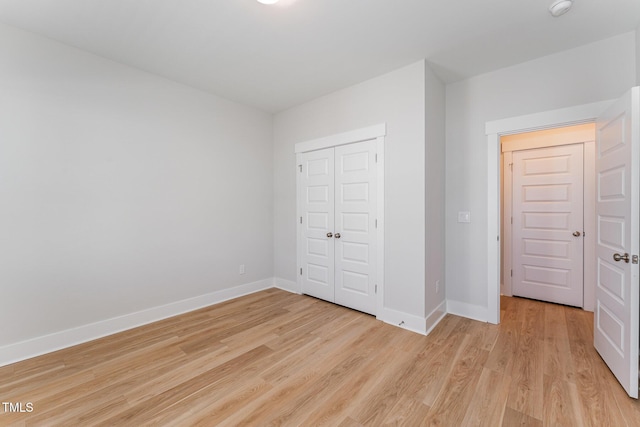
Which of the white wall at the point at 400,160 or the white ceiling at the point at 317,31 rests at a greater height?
the white ceiling at the point at 317,31

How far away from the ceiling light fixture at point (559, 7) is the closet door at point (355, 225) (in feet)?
5.73

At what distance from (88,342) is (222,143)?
2634 mm

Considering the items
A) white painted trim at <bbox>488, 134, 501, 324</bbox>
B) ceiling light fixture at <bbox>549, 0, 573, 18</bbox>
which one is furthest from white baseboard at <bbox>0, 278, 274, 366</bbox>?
ceiling light fixture at <bbox>549, 0, 573, 18</bbox>

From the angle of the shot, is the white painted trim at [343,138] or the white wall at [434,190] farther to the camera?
the white painted trim at [343,138]

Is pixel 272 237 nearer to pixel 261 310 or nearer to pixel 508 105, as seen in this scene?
pixel 261 310

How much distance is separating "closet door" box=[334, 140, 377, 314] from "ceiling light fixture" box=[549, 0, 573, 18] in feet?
5.73

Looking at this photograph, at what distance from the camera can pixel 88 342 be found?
262 centimetres

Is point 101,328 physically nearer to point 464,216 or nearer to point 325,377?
point 325,377

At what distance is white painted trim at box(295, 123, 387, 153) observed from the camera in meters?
3.13

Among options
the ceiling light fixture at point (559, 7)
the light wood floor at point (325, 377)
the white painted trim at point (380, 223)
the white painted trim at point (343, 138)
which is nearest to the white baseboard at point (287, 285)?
the light wood floor at point (325, 377)

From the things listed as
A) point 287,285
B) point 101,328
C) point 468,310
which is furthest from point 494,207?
point 101,328

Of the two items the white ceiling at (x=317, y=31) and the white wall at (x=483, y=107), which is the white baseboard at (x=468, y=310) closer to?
the white wall at (x=483, y=107)

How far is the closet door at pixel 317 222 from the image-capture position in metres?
3.70

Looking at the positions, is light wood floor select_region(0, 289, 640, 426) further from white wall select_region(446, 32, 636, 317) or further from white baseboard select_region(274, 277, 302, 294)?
white baseboard select_region(274, 277, 302, 294)
